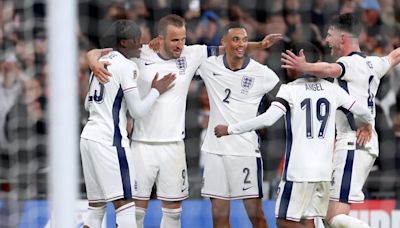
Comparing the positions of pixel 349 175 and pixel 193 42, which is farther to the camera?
pixel 193 42

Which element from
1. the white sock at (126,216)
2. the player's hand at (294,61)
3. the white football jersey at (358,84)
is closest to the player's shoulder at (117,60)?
the white sock at (126,216)

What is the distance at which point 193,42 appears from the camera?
26.1ft

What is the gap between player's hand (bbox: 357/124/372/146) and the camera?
23.1ft

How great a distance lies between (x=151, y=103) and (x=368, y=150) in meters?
1.39

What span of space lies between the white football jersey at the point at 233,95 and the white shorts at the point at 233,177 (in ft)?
0.15

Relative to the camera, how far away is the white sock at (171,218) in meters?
7.36

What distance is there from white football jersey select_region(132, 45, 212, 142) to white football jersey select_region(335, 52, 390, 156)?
1.00m

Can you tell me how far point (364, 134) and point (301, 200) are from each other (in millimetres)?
615

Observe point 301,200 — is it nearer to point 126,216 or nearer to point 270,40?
point 126,216

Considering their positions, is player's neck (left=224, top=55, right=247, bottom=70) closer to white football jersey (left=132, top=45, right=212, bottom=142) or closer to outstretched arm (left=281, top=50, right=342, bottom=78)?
white football jersey (left=132, top=45, right=212, bottom=142)

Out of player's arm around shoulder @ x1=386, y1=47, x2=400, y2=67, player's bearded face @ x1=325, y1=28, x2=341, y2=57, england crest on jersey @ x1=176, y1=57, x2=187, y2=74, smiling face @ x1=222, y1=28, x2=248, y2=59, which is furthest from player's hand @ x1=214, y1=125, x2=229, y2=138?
player's arm around shoulder @ x1=386, y1=47, x2=400, y2=67

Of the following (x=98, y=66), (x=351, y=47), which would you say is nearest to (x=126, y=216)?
(x=98, y=66)

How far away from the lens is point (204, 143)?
295 inches

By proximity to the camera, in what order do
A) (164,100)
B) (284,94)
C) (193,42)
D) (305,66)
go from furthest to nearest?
1. (193,42)
2. (164,100)
3. (284,94)
4. (305,66)
